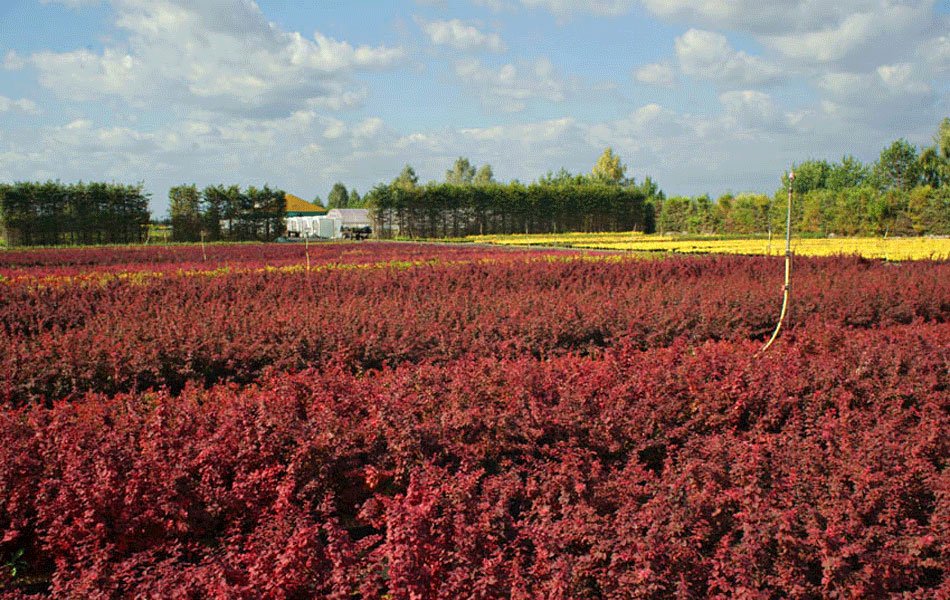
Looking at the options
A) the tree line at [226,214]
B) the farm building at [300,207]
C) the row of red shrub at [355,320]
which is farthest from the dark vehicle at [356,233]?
the row of red shrub at [355,320]

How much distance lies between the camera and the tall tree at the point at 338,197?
10838 centimetres

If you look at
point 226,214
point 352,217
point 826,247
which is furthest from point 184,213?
point 826,247

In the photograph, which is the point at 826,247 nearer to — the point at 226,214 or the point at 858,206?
Result: the point at 858,206

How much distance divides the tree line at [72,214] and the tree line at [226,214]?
2.17m

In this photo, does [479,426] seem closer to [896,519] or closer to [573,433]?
[573,433]

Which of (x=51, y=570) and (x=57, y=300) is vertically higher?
(x=57, y=300)

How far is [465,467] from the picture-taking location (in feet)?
13.3

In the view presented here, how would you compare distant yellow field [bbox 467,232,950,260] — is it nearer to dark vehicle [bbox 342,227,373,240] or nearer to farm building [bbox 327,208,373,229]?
dark vehicle [bbox 342,227,373,240]

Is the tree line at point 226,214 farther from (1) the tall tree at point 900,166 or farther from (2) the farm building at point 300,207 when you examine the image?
(1) the tall tree at point 900,166

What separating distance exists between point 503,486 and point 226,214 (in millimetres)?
47432

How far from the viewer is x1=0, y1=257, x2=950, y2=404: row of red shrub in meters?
6.89

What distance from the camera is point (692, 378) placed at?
5.64m

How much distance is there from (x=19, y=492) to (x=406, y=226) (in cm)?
5401

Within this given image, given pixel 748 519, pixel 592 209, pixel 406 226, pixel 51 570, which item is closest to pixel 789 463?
pixel 748 519
